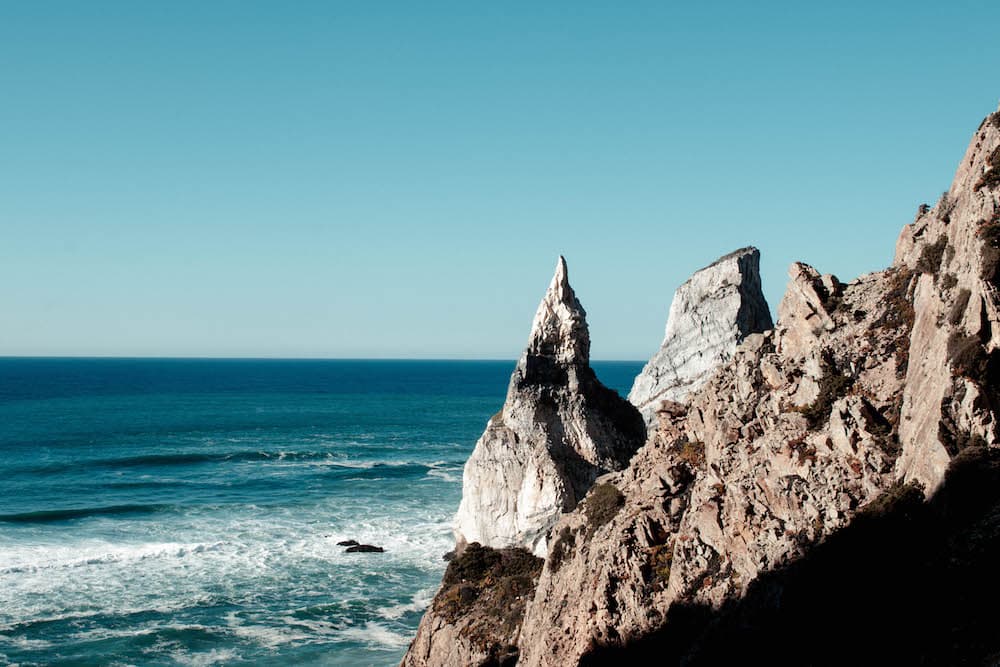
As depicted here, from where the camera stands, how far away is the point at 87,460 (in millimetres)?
81375

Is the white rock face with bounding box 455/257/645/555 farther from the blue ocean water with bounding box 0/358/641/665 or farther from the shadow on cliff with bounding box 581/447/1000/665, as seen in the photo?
the shadow on cliff with bounding box 581/447/1000/665

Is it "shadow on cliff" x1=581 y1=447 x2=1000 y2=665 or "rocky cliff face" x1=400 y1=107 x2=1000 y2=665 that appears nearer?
"shadow on cliff" x1=581 y1=447 x2=1000 y2=665

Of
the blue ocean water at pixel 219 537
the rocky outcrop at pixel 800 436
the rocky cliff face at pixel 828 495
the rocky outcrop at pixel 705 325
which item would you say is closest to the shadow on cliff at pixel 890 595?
the rocky cliff face at pixel 828 495

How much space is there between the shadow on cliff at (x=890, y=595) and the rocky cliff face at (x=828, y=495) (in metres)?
0.03

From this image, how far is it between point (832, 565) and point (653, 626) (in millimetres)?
4536

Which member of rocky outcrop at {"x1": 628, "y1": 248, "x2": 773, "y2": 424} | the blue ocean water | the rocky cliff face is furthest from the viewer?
rocky outcrop at {"x1": 628, "y1": 248, "x2": 773, "y2": 424}

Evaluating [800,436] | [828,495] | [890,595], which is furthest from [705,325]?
[890,595]

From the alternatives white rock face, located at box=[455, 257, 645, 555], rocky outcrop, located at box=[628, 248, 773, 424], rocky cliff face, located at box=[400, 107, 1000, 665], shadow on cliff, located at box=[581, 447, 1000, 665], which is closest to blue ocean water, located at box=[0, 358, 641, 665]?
white rock face, located at box=[455, 257, 645, 555]

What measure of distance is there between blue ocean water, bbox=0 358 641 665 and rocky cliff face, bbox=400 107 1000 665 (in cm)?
1597

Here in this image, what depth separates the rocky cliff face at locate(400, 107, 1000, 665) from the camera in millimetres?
15141

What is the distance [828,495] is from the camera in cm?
1812

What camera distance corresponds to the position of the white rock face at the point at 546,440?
36.9 meters

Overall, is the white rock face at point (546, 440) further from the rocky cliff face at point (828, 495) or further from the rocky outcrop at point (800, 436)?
the rocky outcrop at point (800, 436)

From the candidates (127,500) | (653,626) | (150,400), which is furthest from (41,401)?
(653,626)
